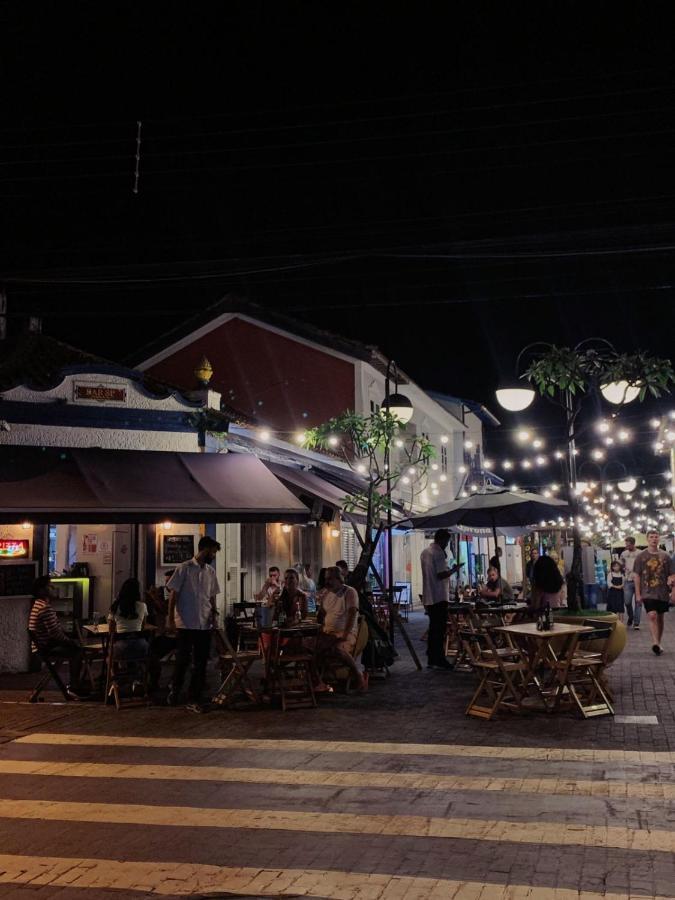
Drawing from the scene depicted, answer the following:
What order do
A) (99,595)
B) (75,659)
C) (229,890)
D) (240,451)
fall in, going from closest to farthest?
(229,890) → (75,659) → (99,595) → (240,451)

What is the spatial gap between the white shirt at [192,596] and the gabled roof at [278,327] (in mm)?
15999

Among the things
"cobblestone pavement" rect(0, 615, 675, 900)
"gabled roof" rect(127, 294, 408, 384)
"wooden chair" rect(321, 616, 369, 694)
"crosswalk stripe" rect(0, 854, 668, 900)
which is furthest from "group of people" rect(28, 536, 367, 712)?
"gabled roof" rect(127, 294, 408, 384)

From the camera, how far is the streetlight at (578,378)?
11961 mm

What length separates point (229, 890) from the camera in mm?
4430

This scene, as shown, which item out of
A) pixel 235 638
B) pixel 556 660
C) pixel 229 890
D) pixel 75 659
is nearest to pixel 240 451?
pixel 235 638

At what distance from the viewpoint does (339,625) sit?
1078cm

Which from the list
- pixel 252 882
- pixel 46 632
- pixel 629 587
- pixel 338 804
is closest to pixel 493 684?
pixel 338 804

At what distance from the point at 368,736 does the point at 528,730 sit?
5.05 feet

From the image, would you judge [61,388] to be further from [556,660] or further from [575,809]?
[575,809]

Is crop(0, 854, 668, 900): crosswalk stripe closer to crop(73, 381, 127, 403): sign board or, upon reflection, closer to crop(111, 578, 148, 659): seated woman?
crop(111, 578, 148, 659): seated woman

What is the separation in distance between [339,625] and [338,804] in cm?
482

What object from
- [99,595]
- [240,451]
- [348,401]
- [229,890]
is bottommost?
[229,890]

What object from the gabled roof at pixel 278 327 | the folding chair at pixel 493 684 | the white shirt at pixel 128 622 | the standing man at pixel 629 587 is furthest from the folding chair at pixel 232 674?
the gabled roof at pixel 278 327

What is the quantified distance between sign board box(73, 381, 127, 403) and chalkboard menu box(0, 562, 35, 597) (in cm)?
280
